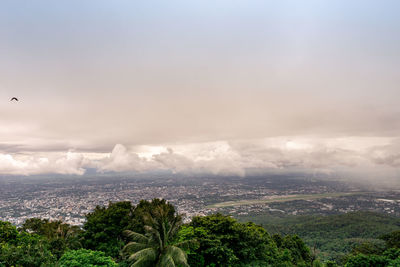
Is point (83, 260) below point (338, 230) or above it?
above

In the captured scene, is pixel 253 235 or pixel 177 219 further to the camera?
pixel 253 235

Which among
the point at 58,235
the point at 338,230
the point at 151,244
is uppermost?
the point at 151,244

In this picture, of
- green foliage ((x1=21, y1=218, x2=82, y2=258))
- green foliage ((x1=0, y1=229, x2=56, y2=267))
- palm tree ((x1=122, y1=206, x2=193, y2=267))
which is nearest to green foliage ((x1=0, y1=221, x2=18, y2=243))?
green foliage ((x1=21, y1=218, x2=82, y2=258))

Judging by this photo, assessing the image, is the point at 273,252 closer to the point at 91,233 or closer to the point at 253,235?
the point at 253,235

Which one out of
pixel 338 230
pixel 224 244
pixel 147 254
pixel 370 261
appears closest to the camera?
pixel 147 254

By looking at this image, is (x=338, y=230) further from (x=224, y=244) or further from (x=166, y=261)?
(x=166, y=261)

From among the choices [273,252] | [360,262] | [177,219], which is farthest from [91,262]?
[360,262]

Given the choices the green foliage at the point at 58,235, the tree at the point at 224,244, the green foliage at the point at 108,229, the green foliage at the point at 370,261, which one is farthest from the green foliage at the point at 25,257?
the green foliage at the point at 370,261

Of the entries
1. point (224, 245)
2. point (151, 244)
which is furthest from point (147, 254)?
point (224, 245)
